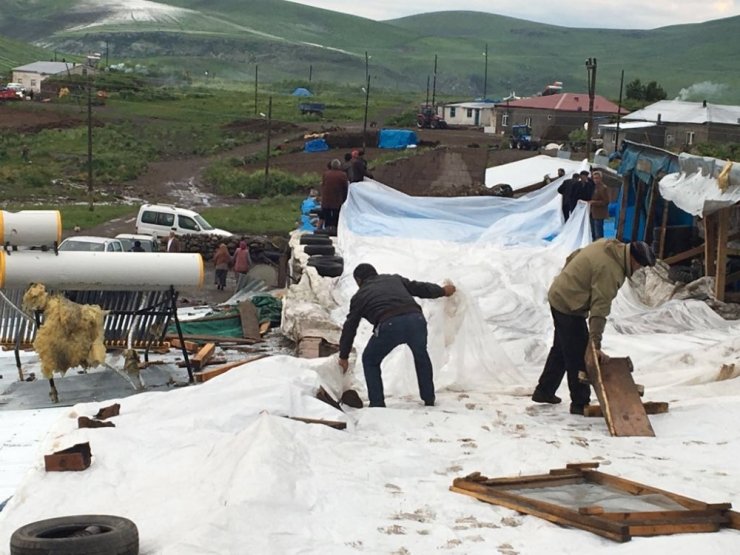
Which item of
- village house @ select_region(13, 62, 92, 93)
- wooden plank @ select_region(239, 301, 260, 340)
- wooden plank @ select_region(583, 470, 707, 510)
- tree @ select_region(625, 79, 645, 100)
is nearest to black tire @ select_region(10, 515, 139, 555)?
wooden plank @ select_region(583, 470, 707, 510)

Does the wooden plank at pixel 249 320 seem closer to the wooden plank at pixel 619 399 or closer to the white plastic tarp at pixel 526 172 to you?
the wooden plank at pixel 619 399

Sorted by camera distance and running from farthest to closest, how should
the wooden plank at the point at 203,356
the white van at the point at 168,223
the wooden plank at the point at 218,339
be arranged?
1. the white van at the point at 168,223
2. the wooden plank at the point at 218,339
3. the wooden plank at the point at 203,356

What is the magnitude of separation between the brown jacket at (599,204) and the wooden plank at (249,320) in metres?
5.34

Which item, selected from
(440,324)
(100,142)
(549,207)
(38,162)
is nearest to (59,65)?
(100,142)

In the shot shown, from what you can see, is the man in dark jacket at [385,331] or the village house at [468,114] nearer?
the man in dark jacket at [385,331]

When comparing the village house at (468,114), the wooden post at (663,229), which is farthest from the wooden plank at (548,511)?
the village house at (468,114)

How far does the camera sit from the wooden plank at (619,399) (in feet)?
27.7

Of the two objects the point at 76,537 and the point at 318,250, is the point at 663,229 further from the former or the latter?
the point at 76,537

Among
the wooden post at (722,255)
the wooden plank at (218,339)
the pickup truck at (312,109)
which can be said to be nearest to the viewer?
the wooden plank at (218,339)

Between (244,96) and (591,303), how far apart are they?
313 ft

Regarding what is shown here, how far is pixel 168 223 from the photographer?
33781mm

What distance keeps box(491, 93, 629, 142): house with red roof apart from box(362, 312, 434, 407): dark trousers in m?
70.1

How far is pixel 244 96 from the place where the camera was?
102 metres

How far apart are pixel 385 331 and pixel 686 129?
50.4m
